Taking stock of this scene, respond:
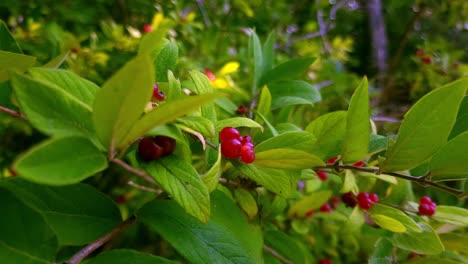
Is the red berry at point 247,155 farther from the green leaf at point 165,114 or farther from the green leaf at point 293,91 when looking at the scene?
the green leaf at point 293,91

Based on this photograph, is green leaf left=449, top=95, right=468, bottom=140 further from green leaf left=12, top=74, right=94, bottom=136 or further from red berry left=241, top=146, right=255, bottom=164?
green leaf left=12, top=74, right=94, bottom=136

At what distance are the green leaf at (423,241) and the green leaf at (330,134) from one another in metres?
0.19

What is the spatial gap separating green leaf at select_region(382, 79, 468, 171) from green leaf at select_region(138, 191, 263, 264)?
22cm

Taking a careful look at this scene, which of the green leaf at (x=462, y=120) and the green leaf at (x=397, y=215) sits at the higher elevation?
the green leaf at (x=462, y=120)

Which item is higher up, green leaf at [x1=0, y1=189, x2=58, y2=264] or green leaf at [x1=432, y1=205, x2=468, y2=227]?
green leaf at [x1=0, y1=189, x2=58, y2=264]

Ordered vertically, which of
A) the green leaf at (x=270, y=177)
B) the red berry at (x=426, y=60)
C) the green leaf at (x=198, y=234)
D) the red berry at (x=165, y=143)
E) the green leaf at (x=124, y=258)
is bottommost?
the red berry at (x=426, y=60)

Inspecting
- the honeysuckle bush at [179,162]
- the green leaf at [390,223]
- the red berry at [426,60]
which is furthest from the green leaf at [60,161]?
the red berry at [426,60]

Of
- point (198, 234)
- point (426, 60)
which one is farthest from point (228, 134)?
point (426, 60)

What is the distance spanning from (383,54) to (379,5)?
412 mm

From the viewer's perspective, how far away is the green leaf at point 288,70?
890 millimetres

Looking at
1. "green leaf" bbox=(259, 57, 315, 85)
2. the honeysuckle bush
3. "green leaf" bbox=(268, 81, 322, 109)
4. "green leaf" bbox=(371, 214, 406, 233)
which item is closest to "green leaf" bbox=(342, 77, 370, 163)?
the honeysuckle bush

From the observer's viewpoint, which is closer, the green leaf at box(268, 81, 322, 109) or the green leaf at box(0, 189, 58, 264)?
the green leaf at box(0, 189, 58, 264)

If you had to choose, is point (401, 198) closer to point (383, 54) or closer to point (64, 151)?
point (64, 151)

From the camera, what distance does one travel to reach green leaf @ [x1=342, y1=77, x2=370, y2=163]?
0.55m
